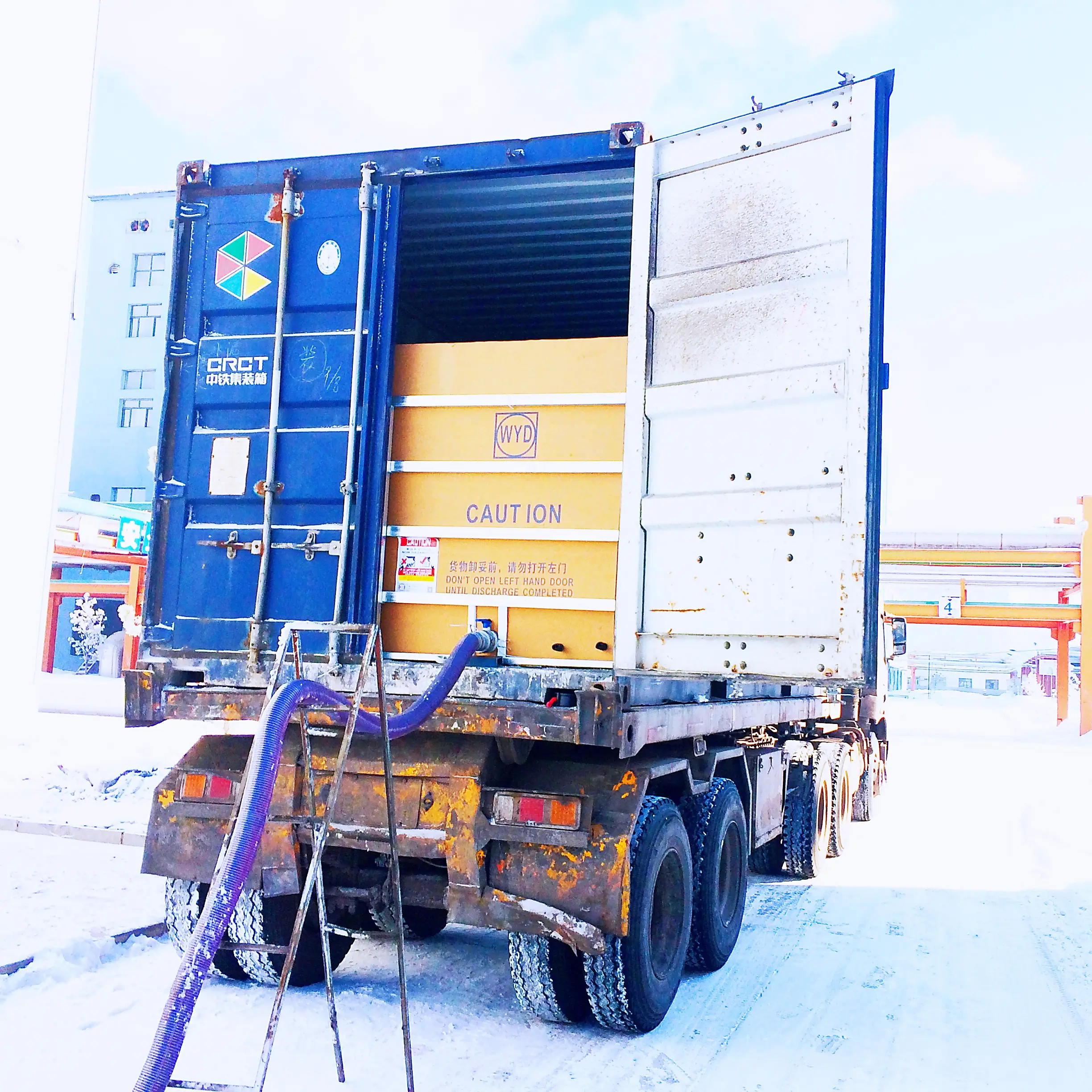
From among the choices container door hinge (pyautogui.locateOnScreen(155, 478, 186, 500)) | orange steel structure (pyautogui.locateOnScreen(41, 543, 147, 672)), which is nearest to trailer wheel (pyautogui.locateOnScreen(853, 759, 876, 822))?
container door hinge (pyautogui.locateOnScreen(155, 478, 186, 500))

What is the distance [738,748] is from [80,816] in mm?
5592

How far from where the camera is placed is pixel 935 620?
29.3 m

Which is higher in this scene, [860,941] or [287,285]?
[287,285]

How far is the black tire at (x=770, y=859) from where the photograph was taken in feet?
25.4

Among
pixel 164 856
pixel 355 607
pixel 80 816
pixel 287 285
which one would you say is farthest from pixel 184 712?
pixel 80 816

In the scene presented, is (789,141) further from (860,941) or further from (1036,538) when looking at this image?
(1036,538)

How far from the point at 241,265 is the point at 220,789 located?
274 centimetres

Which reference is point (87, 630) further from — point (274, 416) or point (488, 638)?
point (488, 638)

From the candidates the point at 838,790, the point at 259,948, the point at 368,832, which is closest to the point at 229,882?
the point at 259,948

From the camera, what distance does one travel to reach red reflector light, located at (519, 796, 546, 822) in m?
4.06

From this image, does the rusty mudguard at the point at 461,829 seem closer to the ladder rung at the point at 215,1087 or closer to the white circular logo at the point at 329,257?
the ladder rung at the point at 215,1087

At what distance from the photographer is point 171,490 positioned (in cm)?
540

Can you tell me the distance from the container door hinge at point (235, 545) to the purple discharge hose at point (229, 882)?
7.28 feet

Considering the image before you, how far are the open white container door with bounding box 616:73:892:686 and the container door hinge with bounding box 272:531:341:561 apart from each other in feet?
4.66
